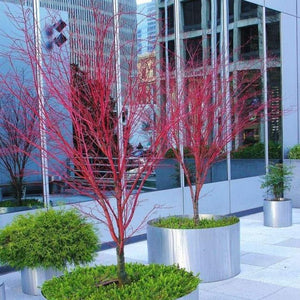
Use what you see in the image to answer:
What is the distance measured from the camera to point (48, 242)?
5.38 metres

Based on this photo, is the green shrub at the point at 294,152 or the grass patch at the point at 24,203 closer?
the grass patch at the point at 24,203

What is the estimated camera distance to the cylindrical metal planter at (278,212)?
9.50 metres

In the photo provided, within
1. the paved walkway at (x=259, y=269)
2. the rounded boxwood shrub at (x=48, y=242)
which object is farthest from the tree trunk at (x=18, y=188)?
the rounded boxwood shrub at (x=48, y=242)

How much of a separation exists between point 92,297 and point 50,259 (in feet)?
6.33

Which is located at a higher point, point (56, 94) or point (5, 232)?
point (56, 94)

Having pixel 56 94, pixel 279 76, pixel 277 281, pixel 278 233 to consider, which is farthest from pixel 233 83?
pixel 56 94

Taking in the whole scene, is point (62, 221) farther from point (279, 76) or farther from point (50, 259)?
point (279, 76)

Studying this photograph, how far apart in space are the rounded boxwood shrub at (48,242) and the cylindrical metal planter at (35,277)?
0.16 m

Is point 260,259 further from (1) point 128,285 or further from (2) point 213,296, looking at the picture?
(1) point 128,285

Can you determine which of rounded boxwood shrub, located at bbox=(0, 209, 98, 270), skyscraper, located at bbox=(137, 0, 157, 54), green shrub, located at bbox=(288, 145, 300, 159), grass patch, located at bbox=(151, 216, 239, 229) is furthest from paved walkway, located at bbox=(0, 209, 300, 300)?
skyscraper, located at bbox=(137, 0, 157, 54)

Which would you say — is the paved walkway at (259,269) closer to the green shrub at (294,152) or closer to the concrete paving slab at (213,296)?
the concrete paving slab at (213,296)

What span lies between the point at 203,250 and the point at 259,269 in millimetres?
1137

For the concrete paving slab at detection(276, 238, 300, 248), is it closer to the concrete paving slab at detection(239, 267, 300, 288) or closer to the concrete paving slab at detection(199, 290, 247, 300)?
the concrete paving slab at detection(239, 267, 300, 288)

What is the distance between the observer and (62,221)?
5.63m
